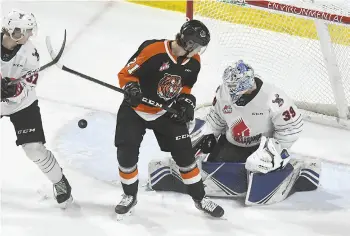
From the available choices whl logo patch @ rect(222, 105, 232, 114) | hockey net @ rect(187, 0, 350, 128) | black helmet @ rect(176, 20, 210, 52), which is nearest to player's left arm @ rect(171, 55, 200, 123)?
black helmet @ rect(176, 20, 210, 52)

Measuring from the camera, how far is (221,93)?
3023mm

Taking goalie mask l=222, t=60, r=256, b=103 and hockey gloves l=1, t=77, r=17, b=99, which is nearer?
hockey gloves l=1, t=77, r=17, b=99

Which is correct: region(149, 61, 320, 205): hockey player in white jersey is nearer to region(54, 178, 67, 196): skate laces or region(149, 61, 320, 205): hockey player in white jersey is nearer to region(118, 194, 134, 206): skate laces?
region(118, 194, 134, 206): skate laces

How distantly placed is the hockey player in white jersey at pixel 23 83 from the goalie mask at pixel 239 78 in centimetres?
73

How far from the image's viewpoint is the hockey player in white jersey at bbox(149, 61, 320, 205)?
2930 millimetres

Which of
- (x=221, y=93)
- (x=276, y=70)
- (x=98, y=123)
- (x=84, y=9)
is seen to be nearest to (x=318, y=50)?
(x=276, y=70)

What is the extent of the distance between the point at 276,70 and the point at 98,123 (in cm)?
95

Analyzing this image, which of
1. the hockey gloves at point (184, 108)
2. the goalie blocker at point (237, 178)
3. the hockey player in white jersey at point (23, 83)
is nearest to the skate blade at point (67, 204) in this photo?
the hockey player in white jersey at point (23, 83)

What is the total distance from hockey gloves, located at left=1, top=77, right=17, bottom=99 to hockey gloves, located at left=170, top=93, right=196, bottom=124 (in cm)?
62

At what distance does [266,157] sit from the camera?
293 cm

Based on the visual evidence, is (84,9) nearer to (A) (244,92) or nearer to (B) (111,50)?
(B) (111,50)

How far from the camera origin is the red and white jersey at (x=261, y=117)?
2.93 m

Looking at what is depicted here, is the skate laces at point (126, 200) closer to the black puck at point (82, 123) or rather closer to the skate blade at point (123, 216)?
the skate blade at point (123, 216)

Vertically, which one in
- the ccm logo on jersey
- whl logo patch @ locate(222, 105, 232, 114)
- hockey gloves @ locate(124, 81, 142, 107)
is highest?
hockey gloves @ locate(124, 81, 142, 107)
